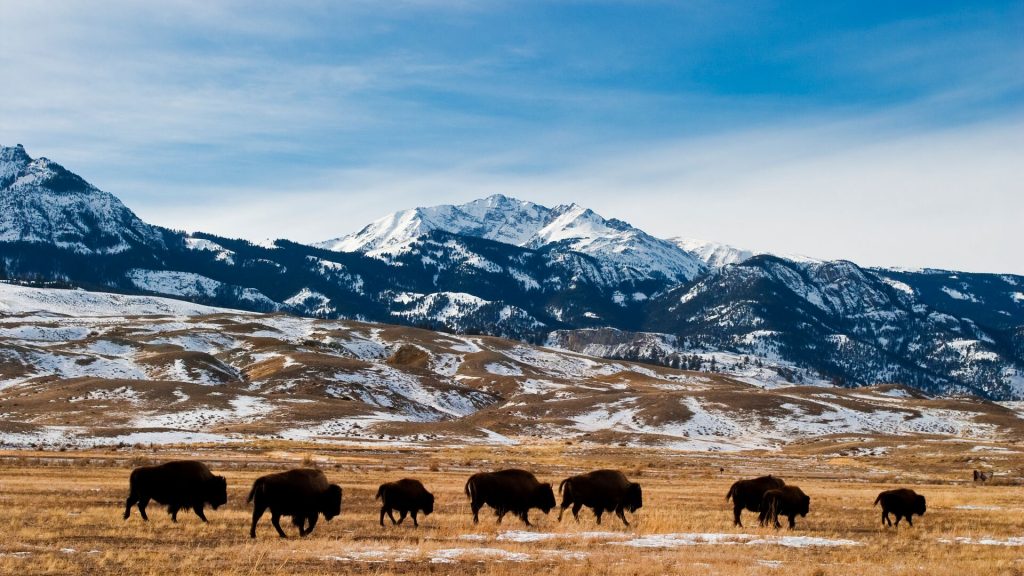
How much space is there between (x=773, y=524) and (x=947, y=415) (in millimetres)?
146262

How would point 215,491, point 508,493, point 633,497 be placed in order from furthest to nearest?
point 633,497, point 508,493, point 215,491

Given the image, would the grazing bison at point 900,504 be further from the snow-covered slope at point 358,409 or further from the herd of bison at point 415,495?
the snow-covered slope at point 358,409

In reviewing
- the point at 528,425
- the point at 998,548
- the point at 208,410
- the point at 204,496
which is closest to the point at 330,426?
the point at 208,410

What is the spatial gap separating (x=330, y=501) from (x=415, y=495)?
3.38 metres

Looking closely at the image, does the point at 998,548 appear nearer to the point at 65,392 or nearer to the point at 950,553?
the point at 950,553

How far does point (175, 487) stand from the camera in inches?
956

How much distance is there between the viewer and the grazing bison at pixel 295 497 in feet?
72.6

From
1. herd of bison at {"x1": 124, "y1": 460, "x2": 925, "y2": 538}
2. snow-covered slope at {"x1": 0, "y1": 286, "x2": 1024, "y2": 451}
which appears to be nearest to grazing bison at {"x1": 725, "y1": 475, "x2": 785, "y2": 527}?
herd of bison at {"x1": 124, "y1": 460, "x2": 925, "y2": 538}

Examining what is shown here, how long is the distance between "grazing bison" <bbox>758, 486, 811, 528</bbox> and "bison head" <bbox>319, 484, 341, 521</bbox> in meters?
14.2

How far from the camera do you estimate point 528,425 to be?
12788cm

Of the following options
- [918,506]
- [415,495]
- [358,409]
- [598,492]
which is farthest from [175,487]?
[358,409]

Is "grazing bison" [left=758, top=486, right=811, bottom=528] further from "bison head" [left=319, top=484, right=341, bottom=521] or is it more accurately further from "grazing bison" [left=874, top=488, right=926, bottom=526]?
"bison head" [left=319, top=484, right=341, bottom=521]

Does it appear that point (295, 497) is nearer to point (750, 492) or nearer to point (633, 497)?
point (633, 497)

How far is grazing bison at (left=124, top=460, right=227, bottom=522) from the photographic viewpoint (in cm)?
2395
